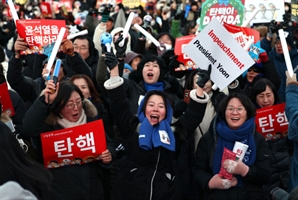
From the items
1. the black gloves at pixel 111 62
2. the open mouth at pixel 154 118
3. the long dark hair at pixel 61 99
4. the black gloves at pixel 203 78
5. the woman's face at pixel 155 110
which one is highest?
the black gloves at pixel 111 62

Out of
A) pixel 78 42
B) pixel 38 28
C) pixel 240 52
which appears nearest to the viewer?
pixel 240 52

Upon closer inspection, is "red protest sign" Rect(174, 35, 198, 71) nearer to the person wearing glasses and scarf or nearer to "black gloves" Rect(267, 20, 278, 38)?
the person wearing glasses and scarf

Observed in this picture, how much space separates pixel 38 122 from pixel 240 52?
189cm

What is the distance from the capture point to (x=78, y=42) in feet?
22.2

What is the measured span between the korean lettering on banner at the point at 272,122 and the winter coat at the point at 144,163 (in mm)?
971

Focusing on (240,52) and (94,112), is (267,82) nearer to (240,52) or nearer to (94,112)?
(240,52)

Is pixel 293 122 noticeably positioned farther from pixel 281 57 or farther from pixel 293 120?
pixel 281 57

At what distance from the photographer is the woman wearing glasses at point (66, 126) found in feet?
14.3

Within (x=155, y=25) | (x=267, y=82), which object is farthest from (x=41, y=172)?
(x=155, y=25)

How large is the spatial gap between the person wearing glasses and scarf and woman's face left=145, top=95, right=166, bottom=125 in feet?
5.83

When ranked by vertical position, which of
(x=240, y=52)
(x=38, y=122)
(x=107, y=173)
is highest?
(x=240, y=52)

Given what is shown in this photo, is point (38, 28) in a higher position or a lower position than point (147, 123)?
higher

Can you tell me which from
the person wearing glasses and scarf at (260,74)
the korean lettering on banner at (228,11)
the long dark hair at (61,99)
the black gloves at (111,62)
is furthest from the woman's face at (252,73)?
the long dark hair at (61,99)

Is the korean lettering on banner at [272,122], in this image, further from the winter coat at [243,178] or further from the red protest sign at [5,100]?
the red protest sign at [5,100]
